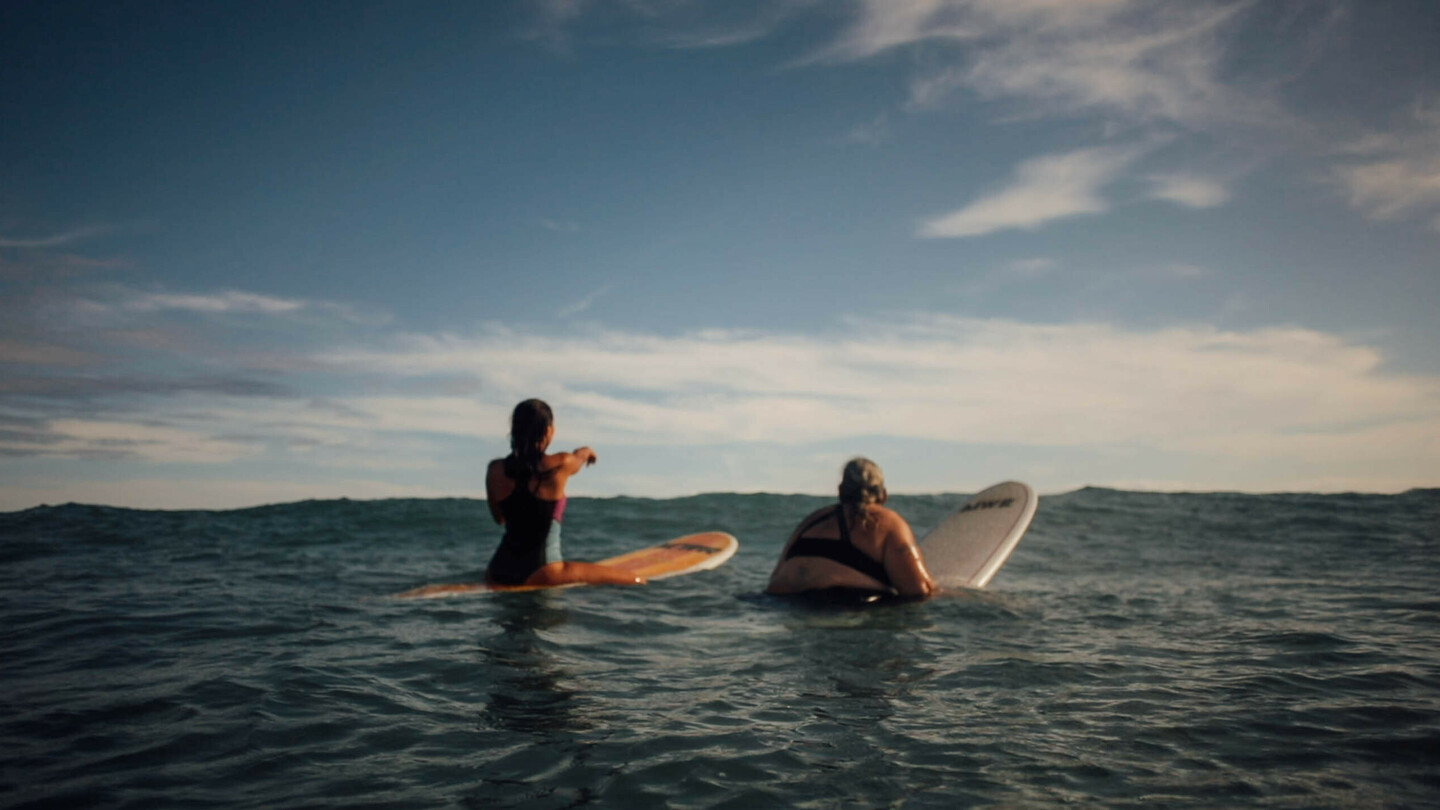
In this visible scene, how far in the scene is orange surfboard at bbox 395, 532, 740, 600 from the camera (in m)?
7.64

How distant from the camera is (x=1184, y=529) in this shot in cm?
1581

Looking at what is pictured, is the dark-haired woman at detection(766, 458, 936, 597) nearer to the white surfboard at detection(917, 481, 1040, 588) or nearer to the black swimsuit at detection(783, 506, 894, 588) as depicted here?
the black swimsuit at detection(783, 506, 894, 588)

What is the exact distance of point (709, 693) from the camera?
14.2 feet

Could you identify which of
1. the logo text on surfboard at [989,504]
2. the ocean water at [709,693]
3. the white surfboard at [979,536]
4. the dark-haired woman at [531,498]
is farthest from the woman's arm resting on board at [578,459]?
the logo text on surfboard at [989,504]

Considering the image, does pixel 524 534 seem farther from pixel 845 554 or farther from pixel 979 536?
pixel 979 536

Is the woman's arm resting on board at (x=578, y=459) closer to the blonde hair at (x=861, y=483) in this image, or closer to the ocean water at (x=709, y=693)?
the ocean water at (x=709, y=693)

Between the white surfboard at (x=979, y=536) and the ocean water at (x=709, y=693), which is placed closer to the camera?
the ocean water at (x=709, y=693)

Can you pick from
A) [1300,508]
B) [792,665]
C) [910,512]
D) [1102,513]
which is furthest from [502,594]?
[1300,508]

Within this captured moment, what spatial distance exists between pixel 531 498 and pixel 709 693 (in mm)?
3766

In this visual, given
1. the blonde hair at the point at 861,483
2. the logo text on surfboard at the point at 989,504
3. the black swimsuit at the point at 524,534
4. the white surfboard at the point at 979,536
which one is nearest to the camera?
the blonde hair at the point at 861,483

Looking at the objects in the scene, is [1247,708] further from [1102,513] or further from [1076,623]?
[1102,513]

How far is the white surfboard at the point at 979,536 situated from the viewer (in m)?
8.08

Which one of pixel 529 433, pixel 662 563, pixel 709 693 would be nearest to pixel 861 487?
pixel 709 693

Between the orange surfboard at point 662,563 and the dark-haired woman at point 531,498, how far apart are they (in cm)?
15
